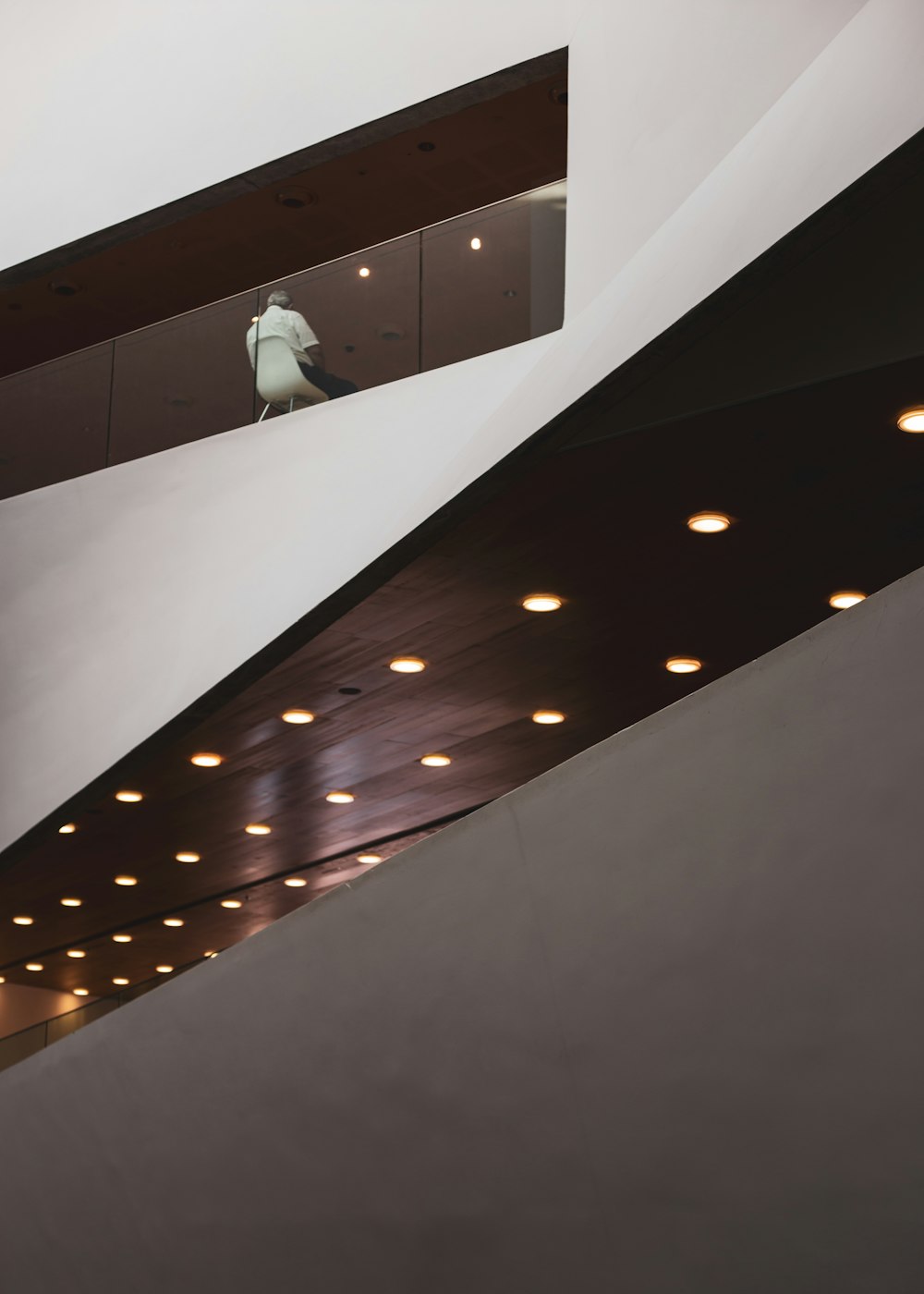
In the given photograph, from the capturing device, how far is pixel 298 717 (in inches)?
348

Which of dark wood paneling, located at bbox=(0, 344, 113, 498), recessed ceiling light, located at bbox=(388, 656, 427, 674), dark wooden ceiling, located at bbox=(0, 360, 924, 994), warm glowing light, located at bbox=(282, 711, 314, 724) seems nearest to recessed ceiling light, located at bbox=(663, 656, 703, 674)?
dark wooden ceiling, located at bbox=(0, 360, 924, 994)

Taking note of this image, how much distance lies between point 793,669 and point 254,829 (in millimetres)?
8736

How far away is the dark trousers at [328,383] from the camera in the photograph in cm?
799

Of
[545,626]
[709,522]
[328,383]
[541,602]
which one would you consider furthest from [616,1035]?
[328,383]

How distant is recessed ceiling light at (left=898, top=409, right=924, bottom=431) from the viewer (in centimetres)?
568

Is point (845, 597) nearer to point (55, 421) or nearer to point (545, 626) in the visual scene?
point (545, 626)

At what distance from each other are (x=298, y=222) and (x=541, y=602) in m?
5.27

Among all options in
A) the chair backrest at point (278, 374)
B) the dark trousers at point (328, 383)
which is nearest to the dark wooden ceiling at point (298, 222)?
the chair backrest at point (278, 374)

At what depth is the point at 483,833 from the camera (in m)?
4.01

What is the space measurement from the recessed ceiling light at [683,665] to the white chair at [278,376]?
8.52 ft

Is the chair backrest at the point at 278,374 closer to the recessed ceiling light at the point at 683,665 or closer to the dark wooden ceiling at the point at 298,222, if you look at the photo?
the dark wooden ceiling at the point at 298,222

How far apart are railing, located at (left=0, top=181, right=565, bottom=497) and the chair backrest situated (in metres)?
0.11

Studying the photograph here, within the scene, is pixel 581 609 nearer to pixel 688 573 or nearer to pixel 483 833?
pixel 688 573

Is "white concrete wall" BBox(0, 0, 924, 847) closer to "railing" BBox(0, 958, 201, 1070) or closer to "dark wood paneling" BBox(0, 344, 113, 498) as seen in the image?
"dark wood paneling" BBox(0, 344, 113, 498)
